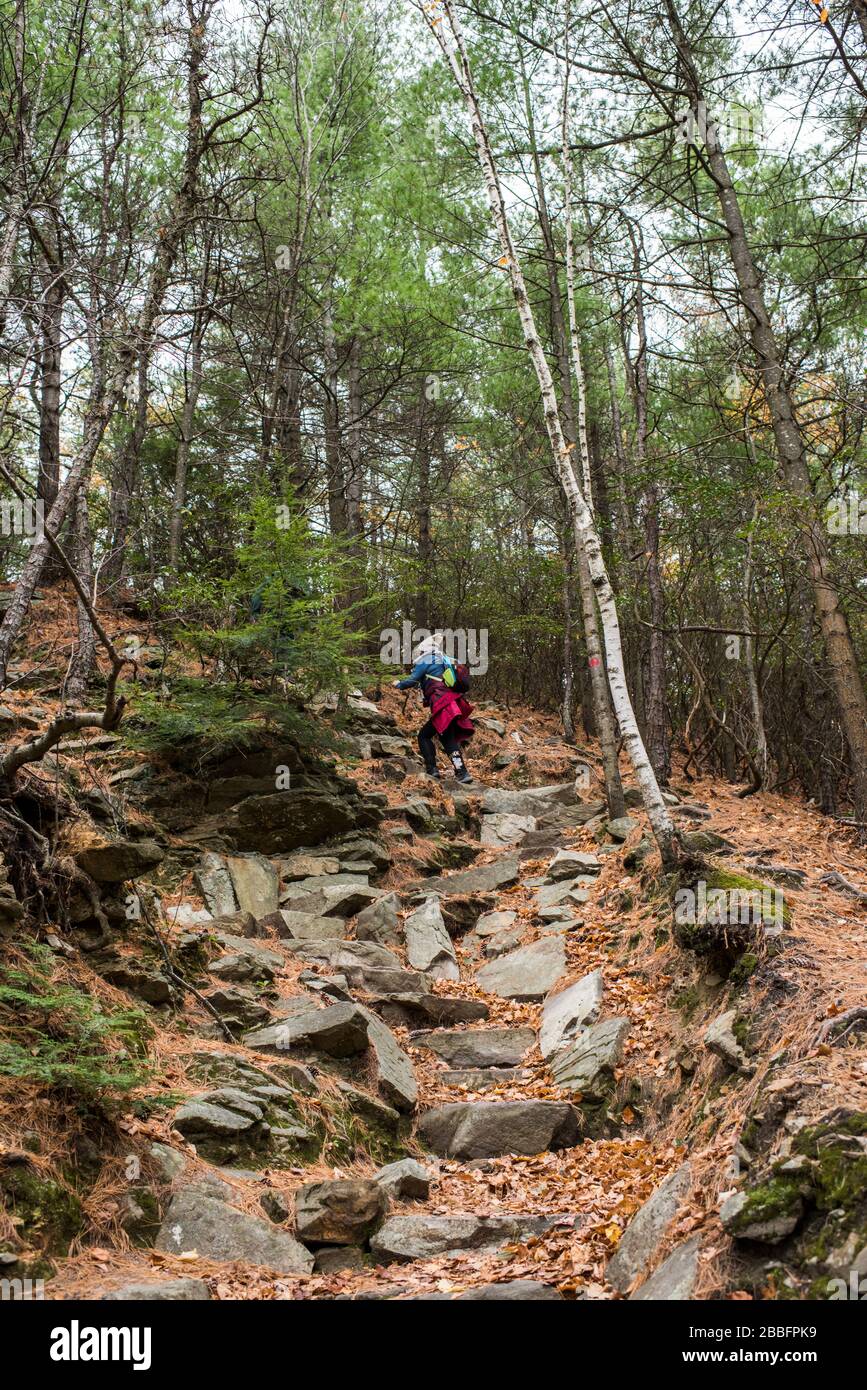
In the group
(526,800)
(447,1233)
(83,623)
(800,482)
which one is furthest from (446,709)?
(447,1233)

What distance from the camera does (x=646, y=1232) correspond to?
3.37m

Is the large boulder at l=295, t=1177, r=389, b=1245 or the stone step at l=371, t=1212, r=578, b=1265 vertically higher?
the large boulder at l=295, t=1177, r=389, b=1245

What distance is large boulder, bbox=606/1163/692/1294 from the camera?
3.24 m

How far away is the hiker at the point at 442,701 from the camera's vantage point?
11352mm

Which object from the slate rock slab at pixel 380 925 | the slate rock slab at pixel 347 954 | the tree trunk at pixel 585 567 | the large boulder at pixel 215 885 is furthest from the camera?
the tree trunk at pixel 585 567

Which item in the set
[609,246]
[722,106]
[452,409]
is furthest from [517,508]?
[722,106]

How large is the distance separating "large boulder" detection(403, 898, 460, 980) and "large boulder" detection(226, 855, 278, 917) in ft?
4.01

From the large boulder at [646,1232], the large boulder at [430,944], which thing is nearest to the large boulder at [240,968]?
the large boulder at [430,944]

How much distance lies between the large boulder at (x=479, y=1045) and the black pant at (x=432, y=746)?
5658mm

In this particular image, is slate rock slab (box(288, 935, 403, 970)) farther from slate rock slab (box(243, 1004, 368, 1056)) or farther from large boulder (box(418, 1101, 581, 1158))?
large boulder (box(418, 1101, 581, 1158))

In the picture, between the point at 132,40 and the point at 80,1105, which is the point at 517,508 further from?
the point at 80,1105

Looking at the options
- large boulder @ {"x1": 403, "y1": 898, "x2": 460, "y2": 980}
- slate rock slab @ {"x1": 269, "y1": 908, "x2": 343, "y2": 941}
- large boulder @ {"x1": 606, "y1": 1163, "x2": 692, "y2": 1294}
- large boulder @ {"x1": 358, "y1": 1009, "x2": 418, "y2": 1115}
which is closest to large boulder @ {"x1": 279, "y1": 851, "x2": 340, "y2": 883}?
slate rock slab @ {"x1": 269, "y1": 908, "x2": 343, "y2": 941}

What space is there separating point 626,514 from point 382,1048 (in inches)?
389

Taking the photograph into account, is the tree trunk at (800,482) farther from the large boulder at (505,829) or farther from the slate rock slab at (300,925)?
the slate rock slab at (300,925)
